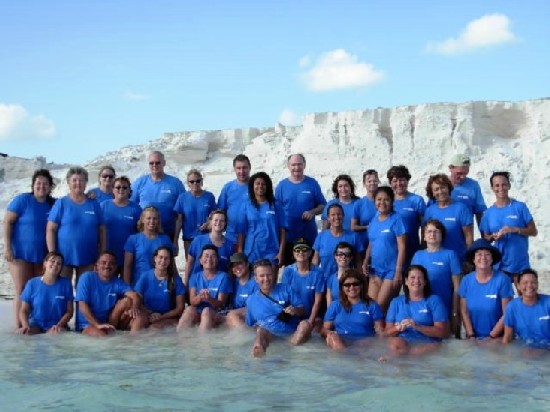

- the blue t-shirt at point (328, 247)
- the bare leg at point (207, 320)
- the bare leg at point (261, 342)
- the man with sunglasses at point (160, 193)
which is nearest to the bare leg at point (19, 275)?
the man with sunglasses at point (160, 193)

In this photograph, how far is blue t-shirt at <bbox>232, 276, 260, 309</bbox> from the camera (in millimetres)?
6551

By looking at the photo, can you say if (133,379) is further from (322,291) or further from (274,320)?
(322,291)

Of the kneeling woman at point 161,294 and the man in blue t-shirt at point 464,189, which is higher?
the man in blue t-shirt at point 464,189

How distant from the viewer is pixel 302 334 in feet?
19.4

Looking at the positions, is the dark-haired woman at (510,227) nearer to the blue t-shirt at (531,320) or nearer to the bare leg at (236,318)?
the blue t-shirt at (531,320)

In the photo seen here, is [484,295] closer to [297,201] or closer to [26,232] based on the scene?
[297,201]

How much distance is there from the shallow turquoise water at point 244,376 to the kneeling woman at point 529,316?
0.54 feet

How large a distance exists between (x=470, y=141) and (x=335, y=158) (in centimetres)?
384

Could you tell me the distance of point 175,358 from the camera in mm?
5598

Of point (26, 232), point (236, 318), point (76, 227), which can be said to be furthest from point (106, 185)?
point (236, 318)

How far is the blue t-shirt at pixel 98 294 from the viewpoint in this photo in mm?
6391

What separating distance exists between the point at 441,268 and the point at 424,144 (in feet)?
43.7

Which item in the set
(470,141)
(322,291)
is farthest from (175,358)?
(470,141)

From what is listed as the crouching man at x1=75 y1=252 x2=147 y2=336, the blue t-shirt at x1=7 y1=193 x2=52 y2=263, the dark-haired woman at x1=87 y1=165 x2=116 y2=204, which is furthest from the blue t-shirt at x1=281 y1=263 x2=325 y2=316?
the blue t-shirt at x1=7 y1=193 x2=52 y2=263
